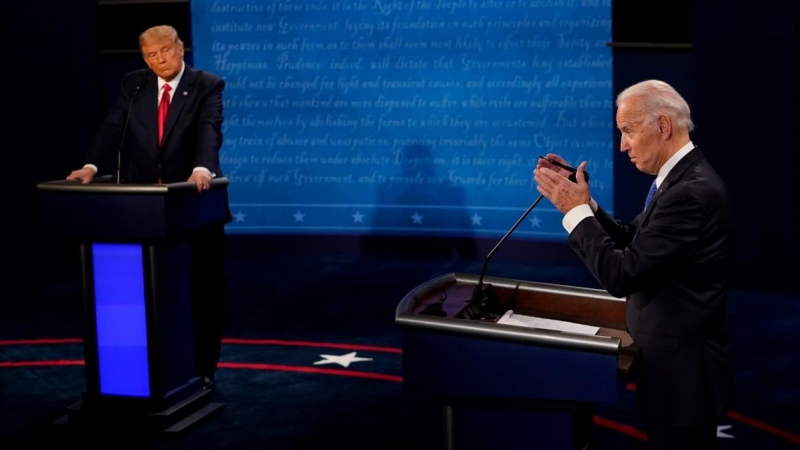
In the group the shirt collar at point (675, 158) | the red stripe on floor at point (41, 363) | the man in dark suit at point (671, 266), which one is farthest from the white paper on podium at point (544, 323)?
the red stripe on floor at point (41, 363)

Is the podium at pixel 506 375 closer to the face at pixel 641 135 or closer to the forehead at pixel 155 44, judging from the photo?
the face at pixel 641 135

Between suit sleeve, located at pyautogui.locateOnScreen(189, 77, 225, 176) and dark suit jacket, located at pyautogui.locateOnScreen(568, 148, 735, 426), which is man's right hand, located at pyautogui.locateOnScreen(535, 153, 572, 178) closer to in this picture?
dark suit jacket, located at pyautogui.locateOnScreen(568, 148, 735, 426)

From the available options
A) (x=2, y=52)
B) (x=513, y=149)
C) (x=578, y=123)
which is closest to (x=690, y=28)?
(x=578, y=123)

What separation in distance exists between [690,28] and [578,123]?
1.05 meters

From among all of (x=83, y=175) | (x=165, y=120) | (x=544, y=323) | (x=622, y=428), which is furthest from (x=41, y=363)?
(x=544, y=323)

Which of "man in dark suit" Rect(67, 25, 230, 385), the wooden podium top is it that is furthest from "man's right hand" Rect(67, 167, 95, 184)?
the wooden podium top

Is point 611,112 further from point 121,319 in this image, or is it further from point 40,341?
point 121,319

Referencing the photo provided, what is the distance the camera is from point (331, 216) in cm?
814

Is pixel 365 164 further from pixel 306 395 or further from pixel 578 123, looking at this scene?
pixel 306 395

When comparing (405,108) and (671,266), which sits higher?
(405,108)

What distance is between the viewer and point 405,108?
25.7 feet

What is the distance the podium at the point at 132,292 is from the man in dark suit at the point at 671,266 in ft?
6.48

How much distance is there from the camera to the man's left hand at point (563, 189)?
2.48 m

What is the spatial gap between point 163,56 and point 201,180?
1.93 ft
